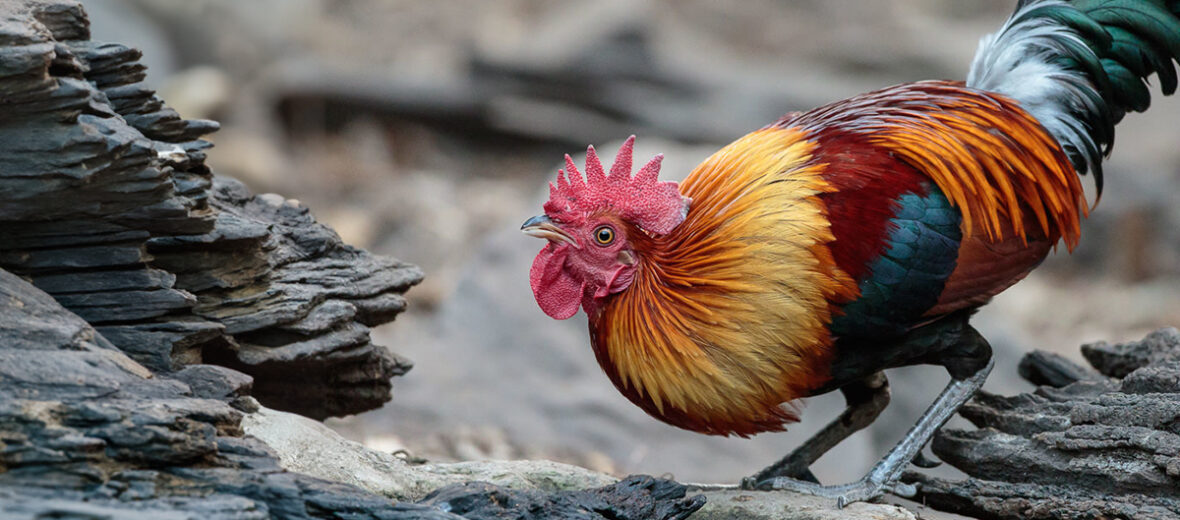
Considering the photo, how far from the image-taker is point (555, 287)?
385 centimetres

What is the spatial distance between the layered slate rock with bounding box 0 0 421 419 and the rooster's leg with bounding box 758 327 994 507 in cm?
186

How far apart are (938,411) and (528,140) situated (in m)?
9.64

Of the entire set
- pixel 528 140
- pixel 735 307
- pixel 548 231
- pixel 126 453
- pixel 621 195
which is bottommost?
A: pixel 126 453

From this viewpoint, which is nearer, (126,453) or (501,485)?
(126,453)

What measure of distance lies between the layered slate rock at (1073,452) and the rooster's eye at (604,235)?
1.49 meters

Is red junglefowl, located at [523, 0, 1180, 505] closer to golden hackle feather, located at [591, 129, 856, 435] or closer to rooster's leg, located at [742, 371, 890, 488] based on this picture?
golden hackle feather, located at [591, 129, 856, 435]

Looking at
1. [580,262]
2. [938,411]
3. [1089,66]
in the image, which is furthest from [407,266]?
[1089,66]

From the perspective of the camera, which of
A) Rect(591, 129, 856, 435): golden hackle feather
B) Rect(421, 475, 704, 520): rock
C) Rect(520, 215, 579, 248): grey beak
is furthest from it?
Rect(520, 215, 579, 248): grey beak

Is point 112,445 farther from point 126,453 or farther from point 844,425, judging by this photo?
point 844,425

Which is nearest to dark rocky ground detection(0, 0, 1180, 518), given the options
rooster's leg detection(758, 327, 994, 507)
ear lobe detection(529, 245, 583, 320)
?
rooster's leg detection(758, 327, 994, 507)

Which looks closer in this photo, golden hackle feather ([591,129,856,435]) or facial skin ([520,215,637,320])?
golden hackle feather ([591,129,856,435])

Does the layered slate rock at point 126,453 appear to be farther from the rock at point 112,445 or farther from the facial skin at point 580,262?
the facial skin at point 580,262

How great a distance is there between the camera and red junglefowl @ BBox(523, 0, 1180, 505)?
11.9 feet

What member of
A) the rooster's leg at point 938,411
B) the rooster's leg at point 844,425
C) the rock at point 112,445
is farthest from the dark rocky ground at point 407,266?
the rooster's leg at point 844,425
